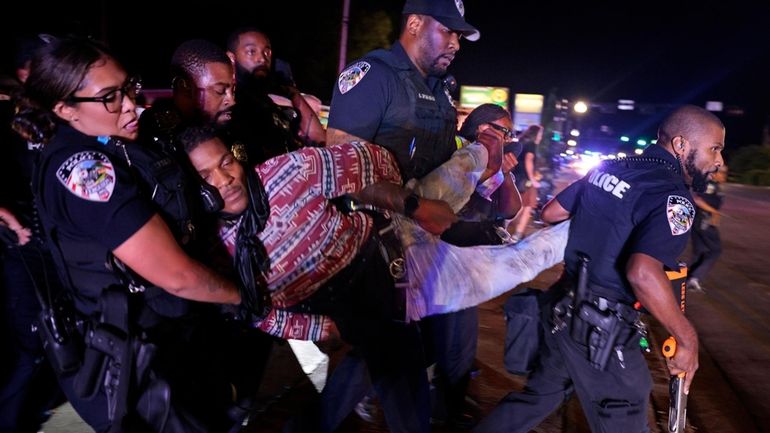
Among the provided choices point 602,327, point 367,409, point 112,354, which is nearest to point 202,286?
point 112,354

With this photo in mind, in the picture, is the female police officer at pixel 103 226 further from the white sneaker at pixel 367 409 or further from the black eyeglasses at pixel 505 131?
the black eyeglasses at pixel 505 131

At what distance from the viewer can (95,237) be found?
1574mm

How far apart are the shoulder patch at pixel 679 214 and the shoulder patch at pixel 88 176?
186cm

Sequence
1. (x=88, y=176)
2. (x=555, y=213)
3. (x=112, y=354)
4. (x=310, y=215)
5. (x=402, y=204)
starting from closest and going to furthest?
(x=88, y=176)
(x=112, y=354)
(x=310, y=215)
(x=402, y=204)
(x=555, y=213)

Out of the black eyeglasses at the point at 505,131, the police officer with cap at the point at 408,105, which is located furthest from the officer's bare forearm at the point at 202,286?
the black eyeglasses at the point at 505,131

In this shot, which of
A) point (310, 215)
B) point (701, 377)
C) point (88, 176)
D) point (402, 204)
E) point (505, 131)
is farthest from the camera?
point (701, 377)

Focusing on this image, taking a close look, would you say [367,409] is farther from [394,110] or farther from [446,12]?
[446,12]

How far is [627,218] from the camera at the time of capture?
2234 mm

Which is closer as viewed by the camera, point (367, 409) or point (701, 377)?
point (367, 409)

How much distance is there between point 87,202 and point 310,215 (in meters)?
0.68

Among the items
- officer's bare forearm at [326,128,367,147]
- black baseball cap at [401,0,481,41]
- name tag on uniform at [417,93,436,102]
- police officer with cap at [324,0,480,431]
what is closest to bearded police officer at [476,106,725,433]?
police officer with cap at [324,0,480,431]

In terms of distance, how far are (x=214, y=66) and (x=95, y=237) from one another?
1.11m

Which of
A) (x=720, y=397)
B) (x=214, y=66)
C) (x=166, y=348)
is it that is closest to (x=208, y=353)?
(x=166, y=348)

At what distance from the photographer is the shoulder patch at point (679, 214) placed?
208 cm
